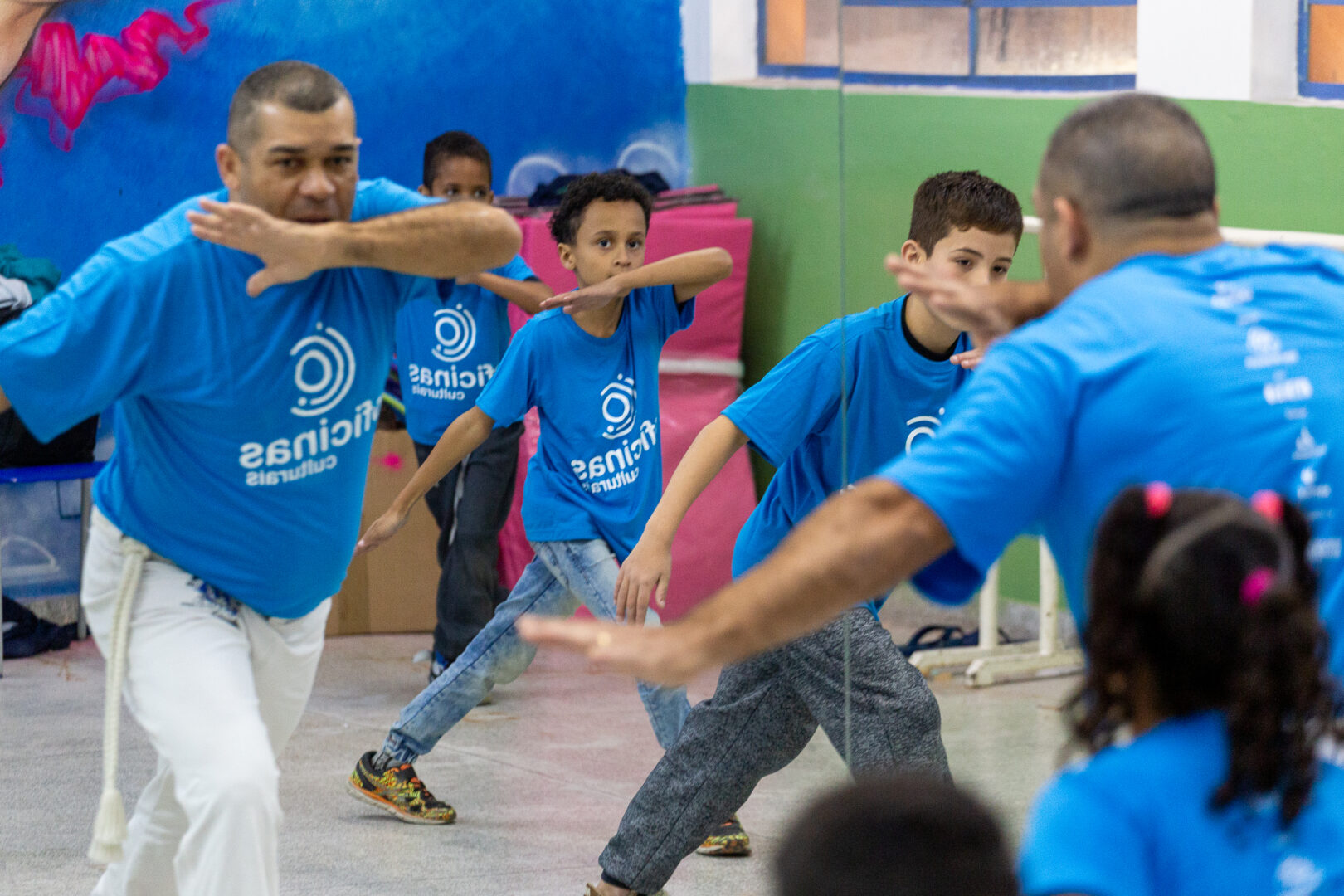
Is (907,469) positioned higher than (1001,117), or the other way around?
(1001,117)

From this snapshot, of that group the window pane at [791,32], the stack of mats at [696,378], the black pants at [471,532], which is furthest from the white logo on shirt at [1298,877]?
the stack of mats at [696,378]

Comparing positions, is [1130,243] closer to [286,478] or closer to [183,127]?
[286,478]

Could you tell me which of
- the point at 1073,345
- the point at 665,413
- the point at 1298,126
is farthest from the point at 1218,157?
the point at 665,413

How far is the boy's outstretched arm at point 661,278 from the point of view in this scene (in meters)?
3.82

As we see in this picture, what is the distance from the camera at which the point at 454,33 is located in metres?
6.86

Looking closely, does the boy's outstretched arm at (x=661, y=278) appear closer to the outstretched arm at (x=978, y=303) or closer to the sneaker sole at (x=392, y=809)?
the sneaker sole at (x=392, y=809)

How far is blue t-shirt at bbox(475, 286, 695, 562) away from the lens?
3.88m

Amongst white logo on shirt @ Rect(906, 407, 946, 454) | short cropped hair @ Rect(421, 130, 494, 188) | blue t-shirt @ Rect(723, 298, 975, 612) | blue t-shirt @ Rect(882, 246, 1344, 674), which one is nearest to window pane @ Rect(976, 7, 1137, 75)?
blue t-shirt @ Rect(723, 298, 975, 612)

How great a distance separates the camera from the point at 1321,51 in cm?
313

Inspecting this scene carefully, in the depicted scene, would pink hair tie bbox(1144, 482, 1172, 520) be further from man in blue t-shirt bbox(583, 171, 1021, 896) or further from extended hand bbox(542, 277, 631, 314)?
extended hand bbox(542, 277, 631, 314)

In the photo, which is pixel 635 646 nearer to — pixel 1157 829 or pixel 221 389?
pixel 1157 829

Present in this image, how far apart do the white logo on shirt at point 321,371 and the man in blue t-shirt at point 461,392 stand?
267cm

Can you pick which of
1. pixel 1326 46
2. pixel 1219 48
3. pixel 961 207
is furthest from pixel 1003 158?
pixel 1326 46

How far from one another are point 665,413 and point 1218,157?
361cm
